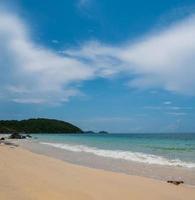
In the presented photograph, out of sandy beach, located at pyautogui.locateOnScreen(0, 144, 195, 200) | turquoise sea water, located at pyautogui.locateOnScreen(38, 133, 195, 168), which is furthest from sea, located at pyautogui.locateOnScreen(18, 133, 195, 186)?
sandy beach, located at pyautogui.locateOnScreen(0, 144, 195, 200)

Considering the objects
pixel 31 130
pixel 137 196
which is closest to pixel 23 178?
pixel 137 196

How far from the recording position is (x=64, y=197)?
23.0ft

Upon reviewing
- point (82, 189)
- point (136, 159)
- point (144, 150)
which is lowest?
point (82, 189)

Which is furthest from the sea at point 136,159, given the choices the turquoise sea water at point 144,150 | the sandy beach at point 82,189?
the sandy beach at point 82,189

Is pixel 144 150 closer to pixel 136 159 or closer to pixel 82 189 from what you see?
pixel 136 159

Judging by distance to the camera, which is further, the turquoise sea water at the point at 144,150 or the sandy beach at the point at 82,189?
the turquoise sea water at the point at 144,150

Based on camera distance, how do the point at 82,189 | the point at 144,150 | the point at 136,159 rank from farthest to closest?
the point at 144,150
the point at 136,159
the point at 82,189

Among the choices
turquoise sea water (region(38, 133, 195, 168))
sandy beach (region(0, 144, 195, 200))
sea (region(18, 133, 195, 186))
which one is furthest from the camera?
turquoise sea water (region(38, 133, 195, 168))

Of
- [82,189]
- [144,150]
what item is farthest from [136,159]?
[82,189]

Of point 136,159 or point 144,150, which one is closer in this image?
point 136,159

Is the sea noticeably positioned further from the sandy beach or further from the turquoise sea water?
the sandy beach

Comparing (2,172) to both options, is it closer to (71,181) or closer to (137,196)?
(71,181)

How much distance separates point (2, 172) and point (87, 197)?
120 inches

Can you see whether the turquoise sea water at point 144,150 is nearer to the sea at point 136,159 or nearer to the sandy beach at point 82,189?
the sea at point 136,159
